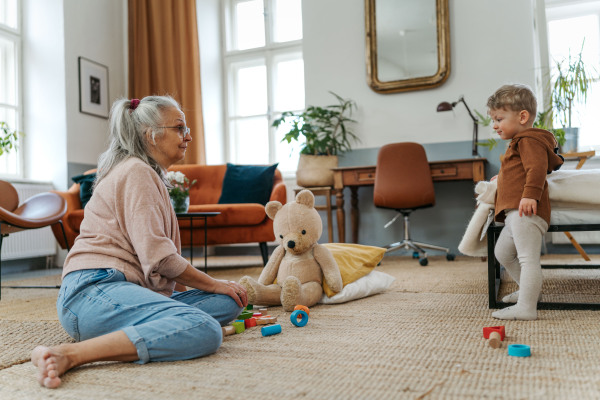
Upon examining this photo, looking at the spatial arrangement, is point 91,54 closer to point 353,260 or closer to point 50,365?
point 353,260

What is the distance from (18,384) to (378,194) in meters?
3.00

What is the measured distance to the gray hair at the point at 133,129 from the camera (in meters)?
1.49

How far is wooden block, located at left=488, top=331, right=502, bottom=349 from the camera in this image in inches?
52.7

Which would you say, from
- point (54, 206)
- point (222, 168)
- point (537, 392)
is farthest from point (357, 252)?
point (222, 168)

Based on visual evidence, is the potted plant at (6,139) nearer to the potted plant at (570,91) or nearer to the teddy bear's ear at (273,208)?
the teddy bear's ear at (273,208)

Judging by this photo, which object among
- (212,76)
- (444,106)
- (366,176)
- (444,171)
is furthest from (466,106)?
(212,76)

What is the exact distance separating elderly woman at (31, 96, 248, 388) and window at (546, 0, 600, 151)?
145 inches

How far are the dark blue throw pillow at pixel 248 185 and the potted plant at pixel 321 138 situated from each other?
12.8 inches

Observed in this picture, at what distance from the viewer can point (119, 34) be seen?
5352mm

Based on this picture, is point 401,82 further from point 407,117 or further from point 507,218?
point 507,218

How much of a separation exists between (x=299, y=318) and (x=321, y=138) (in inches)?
123

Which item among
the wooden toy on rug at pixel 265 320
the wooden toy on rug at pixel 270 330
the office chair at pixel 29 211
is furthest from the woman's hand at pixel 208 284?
the office chair at pixel 29 211

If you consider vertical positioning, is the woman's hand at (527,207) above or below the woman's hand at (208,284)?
above

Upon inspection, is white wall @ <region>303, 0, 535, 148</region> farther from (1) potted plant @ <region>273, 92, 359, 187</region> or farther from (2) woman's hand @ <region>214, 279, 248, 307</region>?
(2) woman's hand @ <region>214, 279, 248, 307</region>
